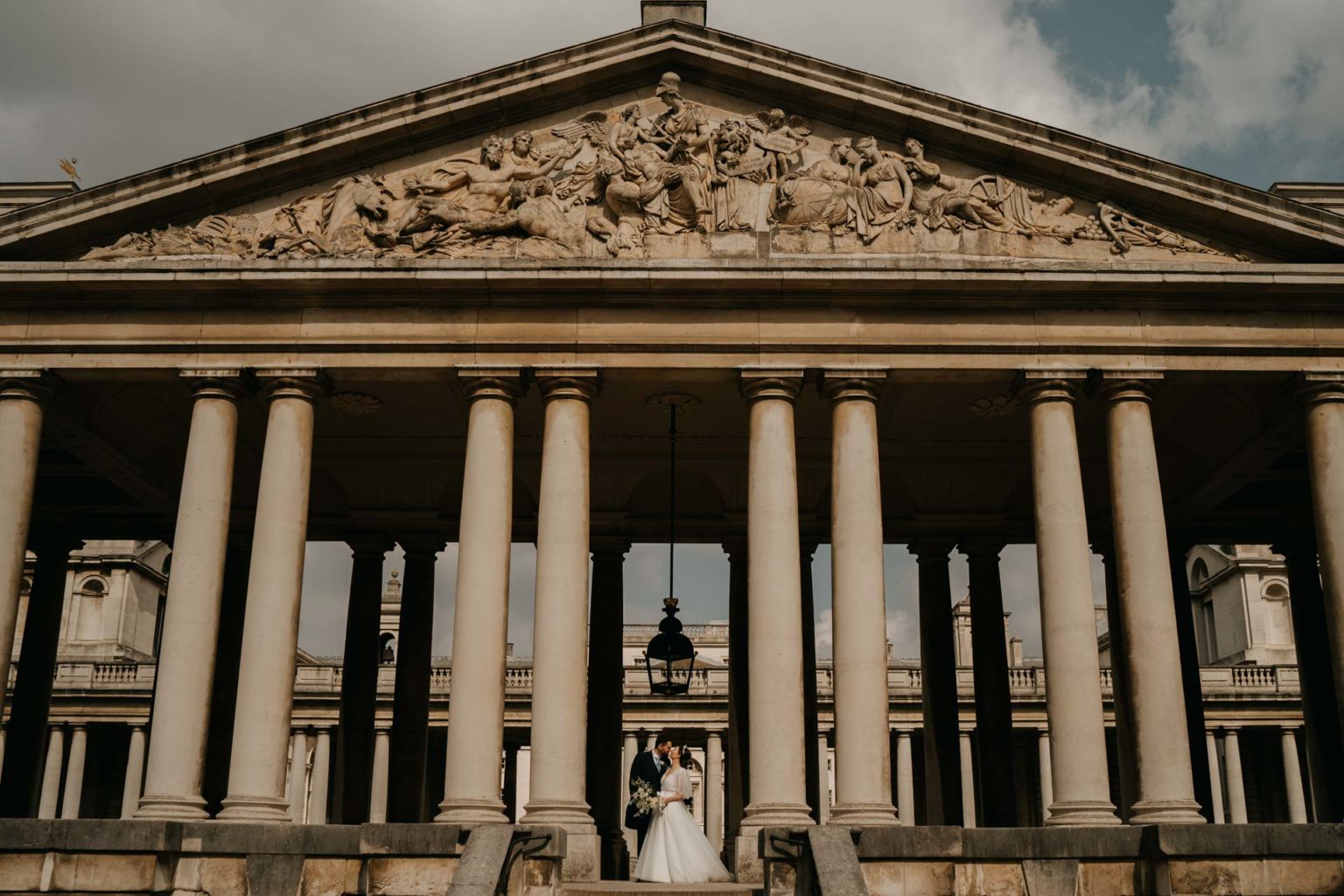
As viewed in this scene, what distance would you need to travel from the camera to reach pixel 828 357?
2684 centimetres

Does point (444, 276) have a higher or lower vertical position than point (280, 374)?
higher

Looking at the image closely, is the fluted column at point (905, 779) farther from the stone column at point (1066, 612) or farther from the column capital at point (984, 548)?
the stone column at point (1066, 612)

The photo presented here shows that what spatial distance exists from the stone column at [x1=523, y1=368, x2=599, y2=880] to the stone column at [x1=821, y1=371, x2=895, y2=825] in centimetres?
454

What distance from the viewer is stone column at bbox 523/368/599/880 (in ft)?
79.7

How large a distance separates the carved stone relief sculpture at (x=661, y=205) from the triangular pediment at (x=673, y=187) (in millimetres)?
40

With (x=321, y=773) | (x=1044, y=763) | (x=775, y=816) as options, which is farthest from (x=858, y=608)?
(x=321, y=773)

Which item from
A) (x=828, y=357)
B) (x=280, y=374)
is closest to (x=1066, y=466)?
(x=828, y=357)

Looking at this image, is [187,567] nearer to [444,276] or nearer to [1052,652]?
[444,276]

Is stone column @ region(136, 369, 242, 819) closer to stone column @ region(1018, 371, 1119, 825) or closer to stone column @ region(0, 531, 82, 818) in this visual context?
stone column @ region(0, 531, 82, 818)

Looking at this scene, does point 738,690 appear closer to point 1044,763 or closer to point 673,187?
point 673,187

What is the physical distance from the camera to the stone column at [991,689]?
33625 mm

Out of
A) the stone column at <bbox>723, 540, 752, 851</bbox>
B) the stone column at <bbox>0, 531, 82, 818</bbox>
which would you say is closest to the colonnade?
the stone column at <bbox>723, 540, 752, 851</bbox>

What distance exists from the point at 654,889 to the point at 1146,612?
10236 mm

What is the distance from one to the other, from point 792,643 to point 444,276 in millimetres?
9385
